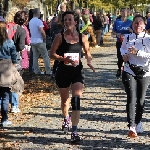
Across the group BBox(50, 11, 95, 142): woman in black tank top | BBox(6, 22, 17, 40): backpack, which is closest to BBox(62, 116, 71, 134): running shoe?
BBox(50, 11, 95, 142): woman in black tank top

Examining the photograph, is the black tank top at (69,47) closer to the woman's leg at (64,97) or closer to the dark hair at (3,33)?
the woman's leg at (64,97)

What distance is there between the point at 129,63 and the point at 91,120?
1.67 meters

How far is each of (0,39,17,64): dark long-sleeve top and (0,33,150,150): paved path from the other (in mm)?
1167

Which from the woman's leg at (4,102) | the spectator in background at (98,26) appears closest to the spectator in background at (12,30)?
the woman's leg at (4,102)

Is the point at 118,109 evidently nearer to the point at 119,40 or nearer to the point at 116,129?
the point at 116,129

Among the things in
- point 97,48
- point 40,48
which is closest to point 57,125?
point 40,48

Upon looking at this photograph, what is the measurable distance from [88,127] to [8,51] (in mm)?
1786

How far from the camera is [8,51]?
7.27 m

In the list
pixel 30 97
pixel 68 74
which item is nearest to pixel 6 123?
pixel 68 74

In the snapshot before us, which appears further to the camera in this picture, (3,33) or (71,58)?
(3,33)

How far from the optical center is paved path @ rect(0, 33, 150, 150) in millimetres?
6512

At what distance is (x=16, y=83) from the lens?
24.0ft

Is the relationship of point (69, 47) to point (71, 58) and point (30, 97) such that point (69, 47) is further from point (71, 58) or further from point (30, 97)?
point (30, 97)

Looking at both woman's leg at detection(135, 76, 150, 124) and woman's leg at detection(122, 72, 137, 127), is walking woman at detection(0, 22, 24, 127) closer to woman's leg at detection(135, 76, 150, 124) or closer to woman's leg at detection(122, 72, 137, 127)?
woman's leg at detection(122, 72, 137, 127)
